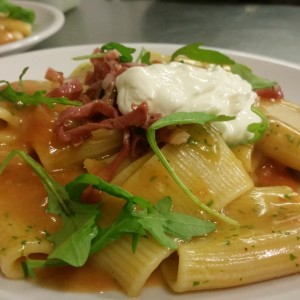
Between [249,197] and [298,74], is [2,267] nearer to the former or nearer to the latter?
[249,197]

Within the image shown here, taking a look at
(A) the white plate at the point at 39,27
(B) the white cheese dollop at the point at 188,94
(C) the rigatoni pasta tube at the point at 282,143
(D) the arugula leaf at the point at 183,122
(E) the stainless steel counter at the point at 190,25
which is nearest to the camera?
(D) the arugula leaf at the point at 183,122

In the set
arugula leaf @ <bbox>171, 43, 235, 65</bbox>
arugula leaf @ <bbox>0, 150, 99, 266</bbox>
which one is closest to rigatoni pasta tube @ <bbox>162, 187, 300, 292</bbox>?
arugula leaf @ <bbox>0, 150, 99, 266</bbox>

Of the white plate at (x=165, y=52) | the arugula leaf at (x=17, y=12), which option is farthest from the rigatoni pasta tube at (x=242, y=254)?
the arugula leaf at (x=17, y=12)

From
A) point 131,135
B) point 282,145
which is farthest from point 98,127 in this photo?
point 282,145

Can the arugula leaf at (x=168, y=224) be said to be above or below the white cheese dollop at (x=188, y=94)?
below

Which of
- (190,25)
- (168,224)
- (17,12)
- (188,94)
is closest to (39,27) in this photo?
(17,12)

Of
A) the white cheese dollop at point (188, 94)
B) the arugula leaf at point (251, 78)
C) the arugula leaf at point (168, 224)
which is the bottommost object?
the arugula leaf at point (168, 224)

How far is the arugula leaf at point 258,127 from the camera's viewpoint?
5.54 feet

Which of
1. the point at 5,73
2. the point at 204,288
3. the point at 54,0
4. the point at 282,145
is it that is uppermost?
the point at 282,145

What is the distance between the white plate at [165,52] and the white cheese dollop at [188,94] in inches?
20.3

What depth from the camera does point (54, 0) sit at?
175 inches

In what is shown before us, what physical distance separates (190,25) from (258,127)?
324 centimetres

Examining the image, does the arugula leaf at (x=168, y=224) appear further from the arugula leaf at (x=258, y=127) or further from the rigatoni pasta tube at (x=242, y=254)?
the arugula leaf at (x=258, y=127)

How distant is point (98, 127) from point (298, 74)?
1.32 metres
